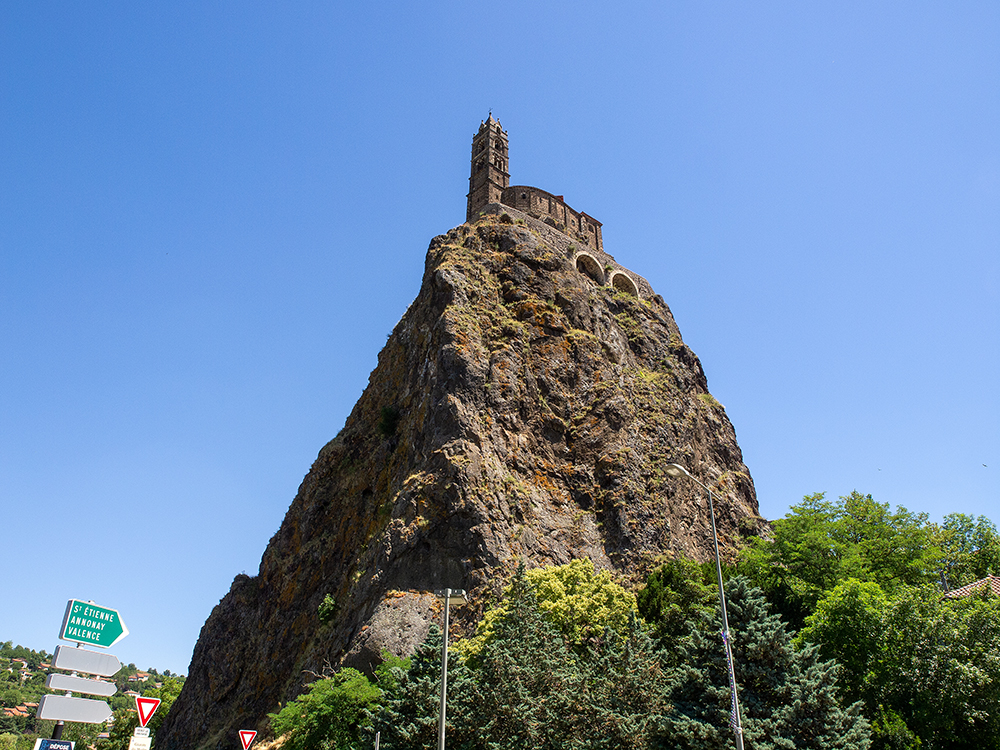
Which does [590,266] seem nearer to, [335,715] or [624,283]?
[624,283]

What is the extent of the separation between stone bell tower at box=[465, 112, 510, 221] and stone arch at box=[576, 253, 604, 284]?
12.1 metres

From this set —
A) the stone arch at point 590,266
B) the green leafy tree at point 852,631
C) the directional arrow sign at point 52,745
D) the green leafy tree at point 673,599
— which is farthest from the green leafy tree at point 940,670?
the stone arch at point 590,266

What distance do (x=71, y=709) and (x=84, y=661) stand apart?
2.54ft

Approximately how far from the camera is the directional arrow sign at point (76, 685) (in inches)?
449

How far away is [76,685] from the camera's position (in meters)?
11.5

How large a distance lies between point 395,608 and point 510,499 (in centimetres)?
1058

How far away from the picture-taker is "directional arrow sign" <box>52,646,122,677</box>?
1155cm

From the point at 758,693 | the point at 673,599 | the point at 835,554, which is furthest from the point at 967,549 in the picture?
the point at 758,693

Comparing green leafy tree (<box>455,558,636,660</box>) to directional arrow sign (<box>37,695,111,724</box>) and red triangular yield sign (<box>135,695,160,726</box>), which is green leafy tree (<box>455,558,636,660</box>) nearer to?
red triangular yield sign (<box>135,695,160,726</box>)

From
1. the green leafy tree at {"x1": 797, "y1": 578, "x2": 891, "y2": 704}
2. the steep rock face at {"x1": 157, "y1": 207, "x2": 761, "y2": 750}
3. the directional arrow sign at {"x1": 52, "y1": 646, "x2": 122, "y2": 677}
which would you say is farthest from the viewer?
the steep rock face at {"x1": 157, "y1": 207, "x2": 761, "y2": 750}

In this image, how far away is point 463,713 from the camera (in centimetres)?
2722

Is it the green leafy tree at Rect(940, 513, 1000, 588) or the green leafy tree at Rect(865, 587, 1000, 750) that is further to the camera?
the green leafy tree at Rect(940, 513, 1000, 588)

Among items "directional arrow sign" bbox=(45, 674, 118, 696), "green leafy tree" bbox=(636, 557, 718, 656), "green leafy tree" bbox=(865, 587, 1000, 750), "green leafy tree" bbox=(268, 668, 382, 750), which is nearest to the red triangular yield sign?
"directional arrow sign" bbox=(45, 674, 118, 696)

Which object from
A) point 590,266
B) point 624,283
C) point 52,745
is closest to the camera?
point 52,745
